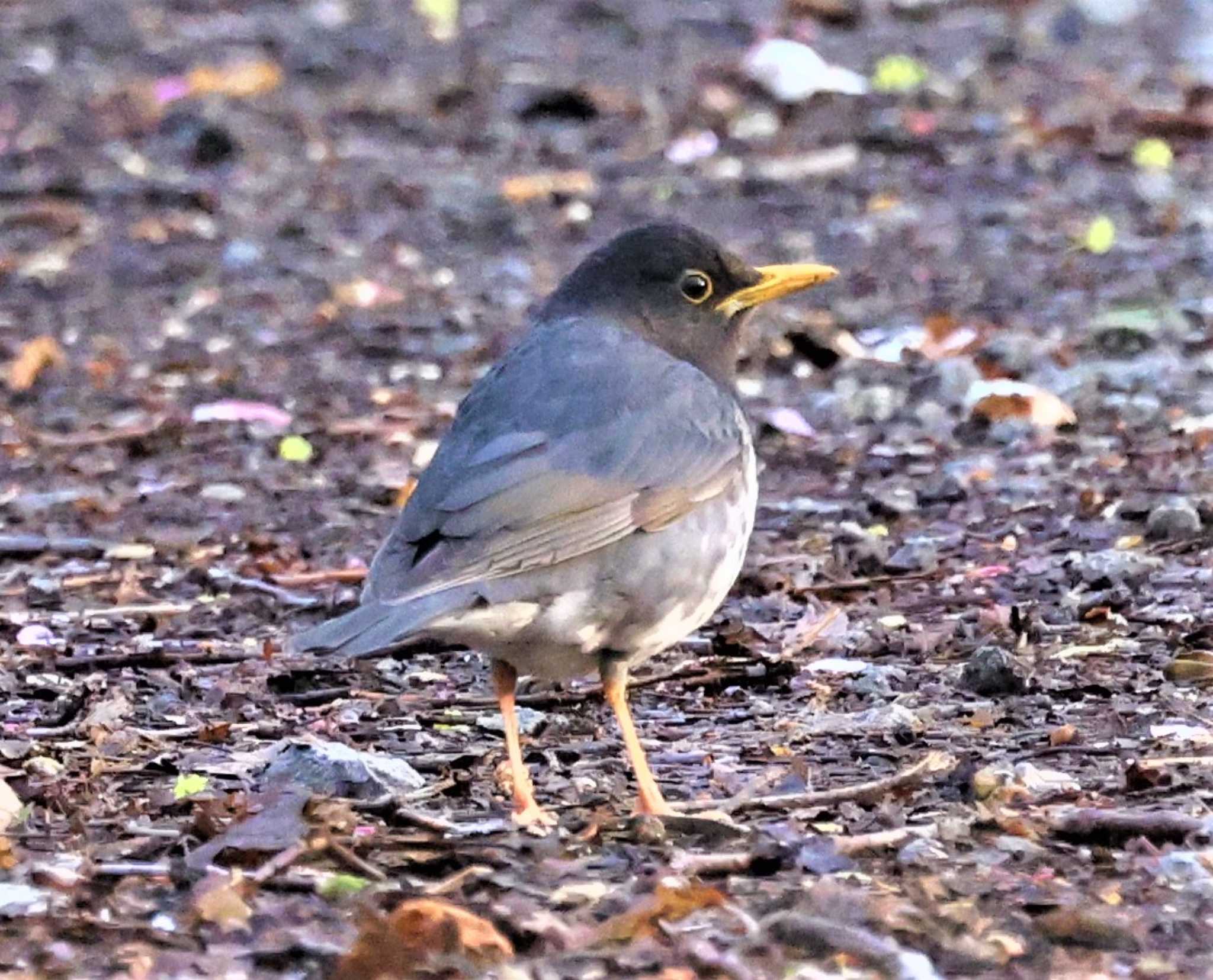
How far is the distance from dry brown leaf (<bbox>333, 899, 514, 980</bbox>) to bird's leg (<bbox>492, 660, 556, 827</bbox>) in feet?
3.04

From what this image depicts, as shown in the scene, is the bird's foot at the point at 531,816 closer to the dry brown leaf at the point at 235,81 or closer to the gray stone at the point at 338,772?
→ the gray stone at the point at 338,772

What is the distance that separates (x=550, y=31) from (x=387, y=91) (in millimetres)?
1587

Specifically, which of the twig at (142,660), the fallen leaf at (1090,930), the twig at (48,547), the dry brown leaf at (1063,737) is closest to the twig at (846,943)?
the fallen leaf at (1090,930)

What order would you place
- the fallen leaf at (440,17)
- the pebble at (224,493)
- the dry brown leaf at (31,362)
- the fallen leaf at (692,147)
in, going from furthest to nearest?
1. the fallen leaf at (440,17)
2. the fallen leaf at (692,147)
3. the dry brown leaf at (31,362)
4. the pebble at (224,493)

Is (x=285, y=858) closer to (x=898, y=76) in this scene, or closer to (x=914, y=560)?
(x=914, y=560)

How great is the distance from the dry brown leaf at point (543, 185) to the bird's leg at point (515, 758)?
22.0 ft

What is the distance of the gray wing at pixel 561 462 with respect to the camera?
5539mm

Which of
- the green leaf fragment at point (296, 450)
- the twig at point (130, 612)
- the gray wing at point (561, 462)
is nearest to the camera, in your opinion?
the gray wing at point (561, 462)

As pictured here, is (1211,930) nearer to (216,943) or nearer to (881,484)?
(216,943)

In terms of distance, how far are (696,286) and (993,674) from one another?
4.37 ft

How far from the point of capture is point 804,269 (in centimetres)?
680

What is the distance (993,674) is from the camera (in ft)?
20.7

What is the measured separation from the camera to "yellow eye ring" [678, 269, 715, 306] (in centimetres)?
670

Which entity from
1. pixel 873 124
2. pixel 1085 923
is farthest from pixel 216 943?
pixel 873 124
